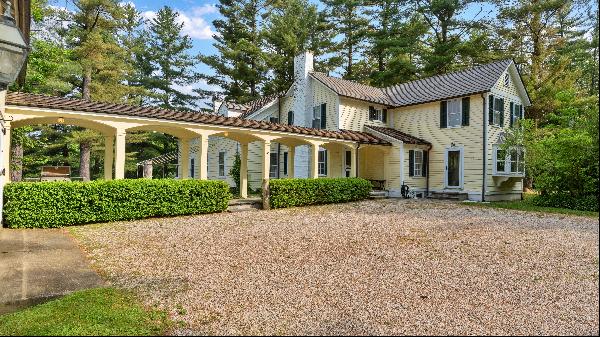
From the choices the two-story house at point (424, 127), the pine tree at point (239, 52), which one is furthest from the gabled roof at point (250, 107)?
the pine tree at point (239, 52)

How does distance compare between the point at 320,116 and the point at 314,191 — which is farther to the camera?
the point at 320,116

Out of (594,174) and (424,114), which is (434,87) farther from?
(594,174)

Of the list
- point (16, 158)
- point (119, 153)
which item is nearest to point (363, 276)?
point (119, 153)

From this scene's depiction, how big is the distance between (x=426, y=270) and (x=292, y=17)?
84.5 ft

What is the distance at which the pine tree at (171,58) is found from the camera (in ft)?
125

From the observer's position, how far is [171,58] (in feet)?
127

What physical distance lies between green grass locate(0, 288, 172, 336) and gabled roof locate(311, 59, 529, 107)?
1620 cm

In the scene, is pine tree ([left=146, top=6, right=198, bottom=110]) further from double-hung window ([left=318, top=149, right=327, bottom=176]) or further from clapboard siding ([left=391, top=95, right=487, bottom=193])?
clapboard siding ([left=391, top=95, right=487, bottom=193])

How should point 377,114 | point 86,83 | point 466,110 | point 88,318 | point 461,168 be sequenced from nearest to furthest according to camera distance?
1. point 88,318
2. point 466,110
3. point 461,168
4. point 377,114
5. point 86,83

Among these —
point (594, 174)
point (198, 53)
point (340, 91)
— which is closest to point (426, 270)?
point (594, 174)

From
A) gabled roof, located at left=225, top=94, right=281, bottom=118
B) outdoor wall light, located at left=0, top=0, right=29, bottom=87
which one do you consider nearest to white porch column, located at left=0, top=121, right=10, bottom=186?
outdoor wall light, located at left=0, top=0, right=29, bottom=87

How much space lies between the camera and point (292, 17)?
2714cm

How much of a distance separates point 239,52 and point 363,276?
29.5m

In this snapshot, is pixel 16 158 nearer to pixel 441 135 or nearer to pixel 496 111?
pixel 441 135
